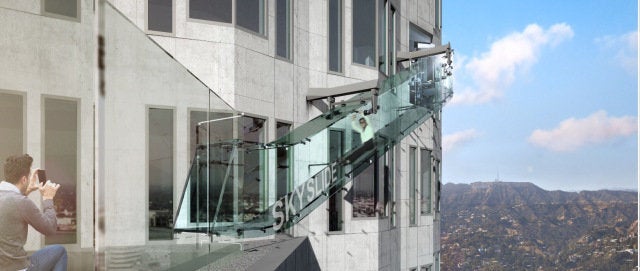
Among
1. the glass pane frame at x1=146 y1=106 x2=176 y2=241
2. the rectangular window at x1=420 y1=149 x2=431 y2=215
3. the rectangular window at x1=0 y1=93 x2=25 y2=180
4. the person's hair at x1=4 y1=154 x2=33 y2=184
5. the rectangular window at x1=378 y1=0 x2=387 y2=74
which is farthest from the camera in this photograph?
the rectangular window at x1=420 y1=149 x2=431 y2=215

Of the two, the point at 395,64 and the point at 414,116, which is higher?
the point at 395,64

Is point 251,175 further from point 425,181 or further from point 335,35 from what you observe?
point 425,181

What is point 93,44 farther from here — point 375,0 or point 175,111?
point 375,0

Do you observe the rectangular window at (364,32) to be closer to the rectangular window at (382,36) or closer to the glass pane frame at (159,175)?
the rectangular window at (382,36)

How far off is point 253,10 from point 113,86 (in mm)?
11004

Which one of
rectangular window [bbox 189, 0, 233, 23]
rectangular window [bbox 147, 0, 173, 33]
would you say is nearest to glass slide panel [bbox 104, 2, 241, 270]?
rectangular window [bbox 147, 0, 173, 33]

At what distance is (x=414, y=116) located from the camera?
58.9 feet

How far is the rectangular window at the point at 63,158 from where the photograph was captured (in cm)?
408

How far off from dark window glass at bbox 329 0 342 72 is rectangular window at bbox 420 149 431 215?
733 centimetres

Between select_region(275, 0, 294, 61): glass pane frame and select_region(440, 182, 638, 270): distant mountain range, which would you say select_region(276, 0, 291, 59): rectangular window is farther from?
select_region(440, 182, 638, 270): distant mountain range

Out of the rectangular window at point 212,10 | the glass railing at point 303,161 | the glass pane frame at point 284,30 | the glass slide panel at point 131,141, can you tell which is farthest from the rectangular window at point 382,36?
the glass slide panel at point 131,141

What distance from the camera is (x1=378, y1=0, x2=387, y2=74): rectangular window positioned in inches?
779

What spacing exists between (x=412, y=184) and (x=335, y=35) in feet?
23.6

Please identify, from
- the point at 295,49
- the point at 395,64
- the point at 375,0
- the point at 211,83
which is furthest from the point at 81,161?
the point at 395,64
